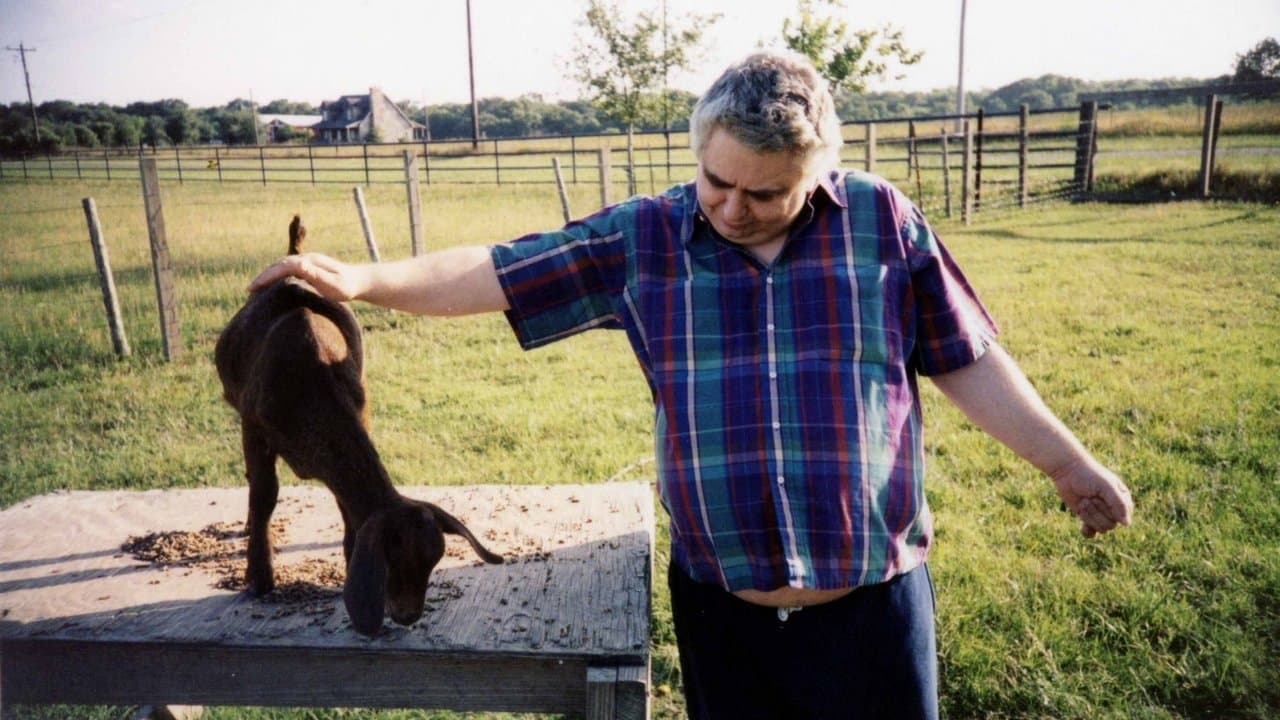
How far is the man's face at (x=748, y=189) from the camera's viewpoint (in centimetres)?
197

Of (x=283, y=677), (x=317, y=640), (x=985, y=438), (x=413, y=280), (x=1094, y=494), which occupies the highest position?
(x=413, y=280)

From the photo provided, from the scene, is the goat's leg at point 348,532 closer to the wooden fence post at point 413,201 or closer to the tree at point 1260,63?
the wooden fence post at point 413,201

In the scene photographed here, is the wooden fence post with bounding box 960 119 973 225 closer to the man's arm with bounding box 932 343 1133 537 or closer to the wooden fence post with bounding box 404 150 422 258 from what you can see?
the wooden fence post with bounding box 404 150 422 258

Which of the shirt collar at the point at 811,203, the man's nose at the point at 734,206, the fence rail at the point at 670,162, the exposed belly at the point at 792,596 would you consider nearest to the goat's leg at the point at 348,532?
the exposed belly at the point at 792,596

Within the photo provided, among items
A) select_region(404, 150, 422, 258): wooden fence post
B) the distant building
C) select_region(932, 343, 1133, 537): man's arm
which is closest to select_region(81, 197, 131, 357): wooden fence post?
the distant building

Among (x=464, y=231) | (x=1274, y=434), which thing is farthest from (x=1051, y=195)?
(x=1274, y=434)

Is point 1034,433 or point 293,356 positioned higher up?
point 293,356

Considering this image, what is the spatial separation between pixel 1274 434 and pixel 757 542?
5.42 m

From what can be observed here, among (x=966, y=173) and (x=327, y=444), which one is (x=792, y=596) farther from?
(x=966, y=173)

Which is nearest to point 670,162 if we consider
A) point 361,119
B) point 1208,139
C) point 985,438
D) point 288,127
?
point 1208,139

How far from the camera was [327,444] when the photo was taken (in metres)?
2.60

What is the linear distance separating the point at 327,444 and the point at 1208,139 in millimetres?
19037

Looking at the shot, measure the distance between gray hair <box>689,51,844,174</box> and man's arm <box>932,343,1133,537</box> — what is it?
73cm

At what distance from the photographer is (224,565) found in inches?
127
